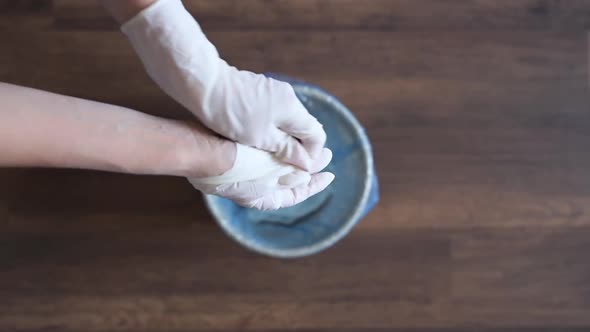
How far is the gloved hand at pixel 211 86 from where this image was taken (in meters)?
0.42

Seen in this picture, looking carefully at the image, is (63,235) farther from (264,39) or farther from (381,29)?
(381,29)

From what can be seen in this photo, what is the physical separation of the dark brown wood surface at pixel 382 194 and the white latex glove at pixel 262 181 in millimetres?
221

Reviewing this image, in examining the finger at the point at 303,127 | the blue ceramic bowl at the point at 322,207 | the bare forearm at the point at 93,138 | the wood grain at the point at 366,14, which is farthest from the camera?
the wood grain at the point at 366,14

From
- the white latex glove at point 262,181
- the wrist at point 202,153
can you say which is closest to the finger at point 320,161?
the white latex glove at point 262,181

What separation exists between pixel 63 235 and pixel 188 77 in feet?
1.60

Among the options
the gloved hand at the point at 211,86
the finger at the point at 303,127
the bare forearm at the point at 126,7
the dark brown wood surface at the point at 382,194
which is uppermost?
the bare forearm at the point at 126,7

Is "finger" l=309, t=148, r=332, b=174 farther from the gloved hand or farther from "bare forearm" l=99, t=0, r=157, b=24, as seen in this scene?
"bare forearm" l=99, t=0, r=157, b=24

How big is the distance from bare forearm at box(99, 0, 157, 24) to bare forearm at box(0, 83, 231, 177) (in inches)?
3.2

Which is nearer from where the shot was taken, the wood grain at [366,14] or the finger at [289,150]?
the finger at [289,150]

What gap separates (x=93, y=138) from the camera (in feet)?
1.38

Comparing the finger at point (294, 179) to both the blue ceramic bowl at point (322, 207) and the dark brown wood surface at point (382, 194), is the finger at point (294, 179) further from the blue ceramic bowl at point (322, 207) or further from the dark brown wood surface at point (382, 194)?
the dark brown wood surface at point (382, 194)

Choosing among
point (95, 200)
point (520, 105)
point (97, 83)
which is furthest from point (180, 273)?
point (520, 105)

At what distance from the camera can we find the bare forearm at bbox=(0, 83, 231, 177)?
40cm

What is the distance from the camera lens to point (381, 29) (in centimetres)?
81
